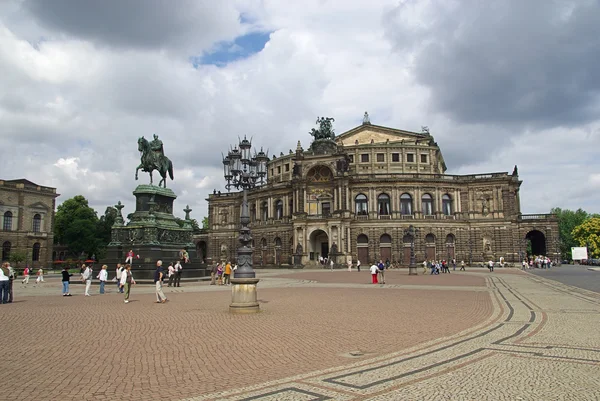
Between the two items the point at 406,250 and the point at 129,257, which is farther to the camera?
the point at 406,250

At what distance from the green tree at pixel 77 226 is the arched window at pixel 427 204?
2313 inches

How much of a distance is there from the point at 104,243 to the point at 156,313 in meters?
76.9

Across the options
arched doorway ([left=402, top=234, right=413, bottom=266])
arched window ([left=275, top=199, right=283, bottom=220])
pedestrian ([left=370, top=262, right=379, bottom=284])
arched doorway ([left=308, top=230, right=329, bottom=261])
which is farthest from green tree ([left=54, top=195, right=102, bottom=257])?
pedestrian ([left=370, top=262, right=379, bottom=284])

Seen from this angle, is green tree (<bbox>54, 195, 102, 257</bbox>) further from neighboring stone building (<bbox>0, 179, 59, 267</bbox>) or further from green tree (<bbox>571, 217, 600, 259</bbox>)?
green tree (<bbox>571, 217, 600, 259</bbox>)

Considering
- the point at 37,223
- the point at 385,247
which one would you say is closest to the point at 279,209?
the point at 385,247

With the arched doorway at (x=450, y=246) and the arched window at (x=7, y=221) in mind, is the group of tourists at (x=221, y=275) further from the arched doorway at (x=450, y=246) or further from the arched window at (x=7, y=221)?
the arched window at (x=7, y=221)

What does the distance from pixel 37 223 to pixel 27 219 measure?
1990 mm

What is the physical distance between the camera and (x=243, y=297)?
15.0 meters

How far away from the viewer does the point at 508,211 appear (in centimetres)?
6475

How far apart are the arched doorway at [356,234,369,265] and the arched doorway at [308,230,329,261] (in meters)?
4.78

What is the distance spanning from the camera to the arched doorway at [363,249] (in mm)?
64562

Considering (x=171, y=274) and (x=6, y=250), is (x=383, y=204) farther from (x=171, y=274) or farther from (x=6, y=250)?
(x=6, y=250)

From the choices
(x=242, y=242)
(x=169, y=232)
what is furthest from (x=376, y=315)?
(x=169, y=232)

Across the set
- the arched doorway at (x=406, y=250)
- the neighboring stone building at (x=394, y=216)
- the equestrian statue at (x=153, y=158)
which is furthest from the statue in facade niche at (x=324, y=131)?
the equestrian statue at (x=153, y=158)
